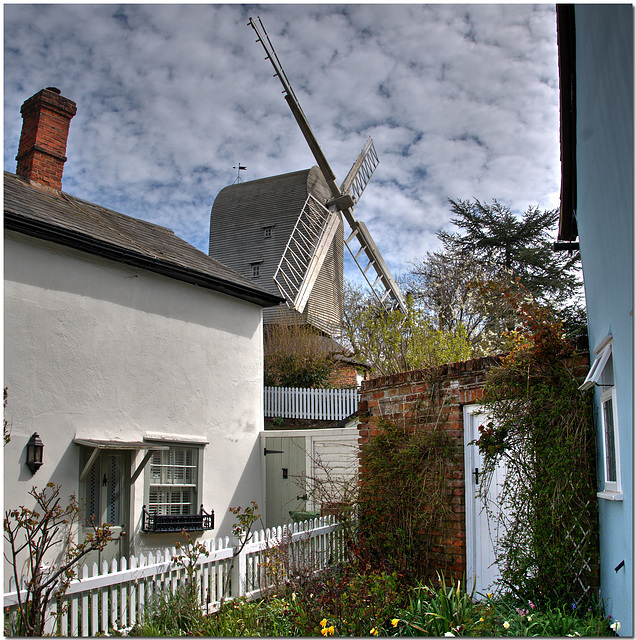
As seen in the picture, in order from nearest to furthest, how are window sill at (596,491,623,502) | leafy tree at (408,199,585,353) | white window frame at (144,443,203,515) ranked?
window sill at (596,491,623,502)
white window frame at (144,443,203,515)
leafy tree at (408,199,585,353)

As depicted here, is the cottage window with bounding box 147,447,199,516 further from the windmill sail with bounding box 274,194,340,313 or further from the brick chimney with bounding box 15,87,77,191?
the windmill sail with bounding box 274,194,340,313

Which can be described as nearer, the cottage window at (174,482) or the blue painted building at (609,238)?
the blue painted building at (609,238)

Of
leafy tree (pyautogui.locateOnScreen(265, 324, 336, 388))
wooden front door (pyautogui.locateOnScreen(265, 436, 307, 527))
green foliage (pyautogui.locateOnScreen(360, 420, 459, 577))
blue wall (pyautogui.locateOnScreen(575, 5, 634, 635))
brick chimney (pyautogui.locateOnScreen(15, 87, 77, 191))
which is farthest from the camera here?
leafy tree (pyautogui.locateOnScreen(265, 324, 336, 388))

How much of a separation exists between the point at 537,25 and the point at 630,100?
403 centimetres

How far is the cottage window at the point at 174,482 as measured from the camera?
980 centimetres

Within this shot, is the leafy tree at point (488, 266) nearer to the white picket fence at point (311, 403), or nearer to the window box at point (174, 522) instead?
the white picket fence at point (311, 403)

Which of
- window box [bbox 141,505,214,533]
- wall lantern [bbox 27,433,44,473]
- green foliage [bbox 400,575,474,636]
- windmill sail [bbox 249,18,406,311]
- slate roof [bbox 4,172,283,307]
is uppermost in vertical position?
windmill sail [bbox 249,18,406,311]

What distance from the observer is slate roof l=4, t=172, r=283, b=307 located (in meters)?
8.77

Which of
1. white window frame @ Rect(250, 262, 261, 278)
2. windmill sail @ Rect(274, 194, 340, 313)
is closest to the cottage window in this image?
windmill sail @ Rect(274, 194, 340, 313)

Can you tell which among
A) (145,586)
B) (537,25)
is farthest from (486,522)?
(537,25)

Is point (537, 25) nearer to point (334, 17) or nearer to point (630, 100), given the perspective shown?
point (334, 17)

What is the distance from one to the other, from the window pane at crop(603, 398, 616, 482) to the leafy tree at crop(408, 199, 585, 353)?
1651 cm

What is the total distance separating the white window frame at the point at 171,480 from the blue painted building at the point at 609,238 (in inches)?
274

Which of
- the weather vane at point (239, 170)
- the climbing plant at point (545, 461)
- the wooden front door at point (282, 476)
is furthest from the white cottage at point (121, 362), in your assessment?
the weather vane at point (239, 170)
